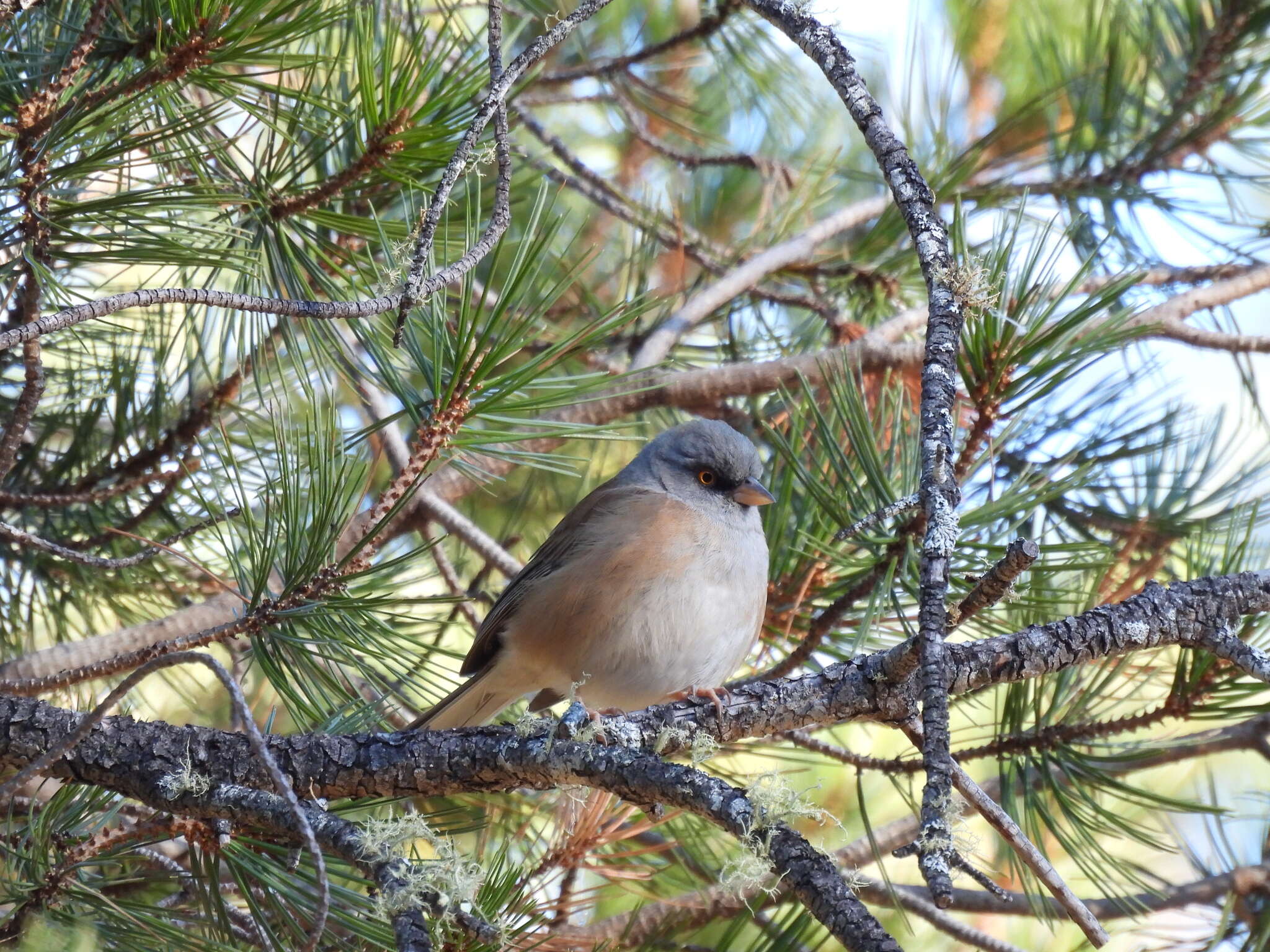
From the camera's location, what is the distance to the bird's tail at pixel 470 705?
257cm

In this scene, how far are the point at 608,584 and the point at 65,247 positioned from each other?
1.38 m

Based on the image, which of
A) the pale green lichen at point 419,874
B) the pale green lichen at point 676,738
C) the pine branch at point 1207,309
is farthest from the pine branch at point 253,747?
the pine branch at point 1207,309

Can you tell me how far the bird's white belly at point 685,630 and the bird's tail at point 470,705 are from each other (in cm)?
24

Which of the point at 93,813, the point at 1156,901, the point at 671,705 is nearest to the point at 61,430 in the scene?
the point at 93,813

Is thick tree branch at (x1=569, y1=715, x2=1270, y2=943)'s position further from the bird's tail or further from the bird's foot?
the bird's tail

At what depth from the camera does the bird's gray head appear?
2.88 meters

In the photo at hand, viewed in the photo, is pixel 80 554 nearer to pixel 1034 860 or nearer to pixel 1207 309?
pixel 1034 860

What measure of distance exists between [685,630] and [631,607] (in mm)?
135

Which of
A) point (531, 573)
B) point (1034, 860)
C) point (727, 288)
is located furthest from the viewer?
point (727, 288)

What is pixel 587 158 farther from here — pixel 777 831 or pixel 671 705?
pixel 777 831

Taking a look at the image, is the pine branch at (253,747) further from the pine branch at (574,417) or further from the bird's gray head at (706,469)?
the bird's gray head at (706,469)

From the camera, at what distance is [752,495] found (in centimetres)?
287

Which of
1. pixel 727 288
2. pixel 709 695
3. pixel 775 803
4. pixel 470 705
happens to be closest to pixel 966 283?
pixel 775 803

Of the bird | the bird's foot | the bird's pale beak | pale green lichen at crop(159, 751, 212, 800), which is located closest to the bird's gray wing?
the bird
